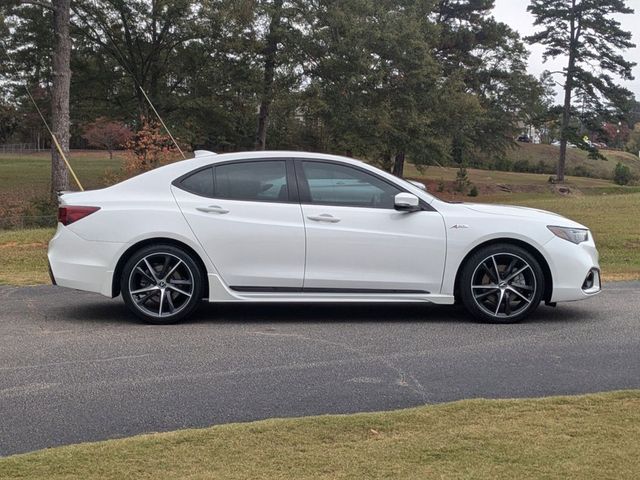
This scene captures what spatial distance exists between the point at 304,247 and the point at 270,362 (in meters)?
1.48

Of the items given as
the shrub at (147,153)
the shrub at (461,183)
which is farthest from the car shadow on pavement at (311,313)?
the shrub at (461,183)

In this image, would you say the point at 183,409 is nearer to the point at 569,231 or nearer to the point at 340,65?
the point at 569,231

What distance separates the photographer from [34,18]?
2894 cm

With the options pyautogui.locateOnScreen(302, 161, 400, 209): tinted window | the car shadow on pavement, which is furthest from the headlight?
pyautogui.locateOnScreen(302, 161, 400, 209): tinted window

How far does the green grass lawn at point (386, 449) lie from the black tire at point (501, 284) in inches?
97.1

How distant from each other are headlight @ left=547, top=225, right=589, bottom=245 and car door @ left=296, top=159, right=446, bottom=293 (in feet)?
3.40

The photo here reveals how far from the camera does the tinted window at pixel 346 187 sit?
21.6 ft

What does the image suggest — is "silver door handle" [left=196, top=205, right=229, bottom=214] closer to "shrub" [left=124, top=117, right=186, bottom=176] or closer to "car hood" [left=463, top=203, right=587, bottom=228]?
"car hood" [left=463, top=203, right=587, bottom=228]

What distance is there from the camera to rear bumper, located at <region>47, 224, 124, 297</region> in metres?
6.40

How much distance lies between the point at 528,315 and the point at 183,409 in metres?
3.64

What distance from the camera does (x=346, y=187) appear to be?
21.8 ft

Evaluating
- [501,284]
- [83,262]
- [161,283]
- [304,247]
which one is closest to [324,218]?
[304,247]

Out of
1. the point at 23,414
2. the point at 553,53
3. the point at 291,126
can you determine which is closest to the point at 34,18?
the point at 291,126

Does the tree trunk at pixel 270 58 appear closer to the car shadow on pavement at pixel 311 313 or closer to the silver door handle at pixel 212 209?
the car shadow on pavement at pixel 311 313
